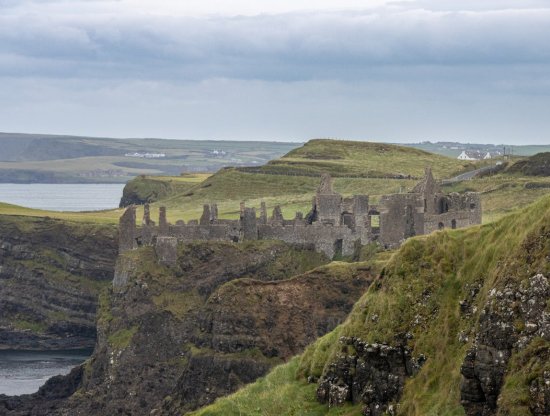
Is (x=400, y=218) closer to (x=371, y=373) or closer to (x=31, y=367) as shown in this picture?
(x=31, y=367)

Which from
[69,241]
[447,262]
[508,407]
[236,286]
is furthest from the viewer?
[69,241]

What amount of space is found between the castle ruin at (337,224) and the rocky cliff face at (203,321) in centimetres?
138

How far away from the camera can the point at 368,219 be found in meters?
112

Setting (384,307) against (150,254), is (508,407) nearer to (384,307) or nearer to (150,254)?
(384,307)

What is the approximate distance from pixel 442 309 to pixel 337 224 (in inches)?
2935

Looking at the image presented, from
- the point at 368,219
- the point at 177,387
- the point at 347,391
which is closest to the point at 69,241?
the point at 368,219

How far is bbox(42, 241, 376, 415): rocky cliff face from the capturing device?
3723 inches

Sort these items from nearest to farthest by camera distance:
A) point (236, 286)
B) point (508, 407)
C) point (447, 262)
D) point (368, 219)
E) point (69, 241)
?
point (508, 407) < point (447, 262) < point (236, 286) < point (368, 219) < point (69, 241)

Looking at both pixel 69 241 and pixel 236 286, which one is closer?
pixel 236 286

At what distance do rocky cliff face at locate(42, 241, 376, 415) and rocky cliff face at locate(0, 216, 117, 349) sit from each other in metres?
37.2

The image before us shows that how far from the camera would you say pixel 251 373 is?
303 feet

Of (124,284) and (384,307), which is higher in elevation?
(384,307)

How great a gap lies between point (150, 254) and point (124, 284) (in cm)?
319

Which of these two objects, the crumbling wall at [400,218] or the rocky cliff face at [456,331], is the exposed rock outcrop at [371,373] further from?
the crumbling wall at [400,218]
